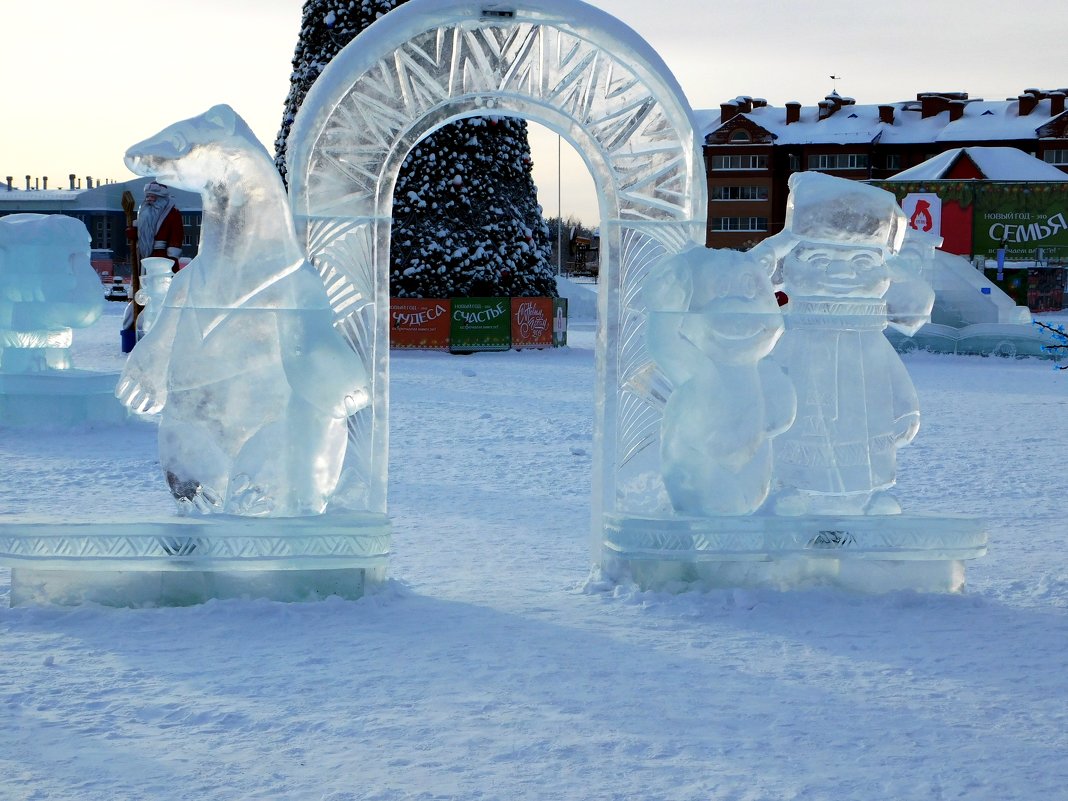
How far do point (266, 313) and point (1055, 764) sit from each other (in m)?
3.19

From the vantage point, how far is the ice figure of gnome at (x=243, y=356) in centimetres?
509

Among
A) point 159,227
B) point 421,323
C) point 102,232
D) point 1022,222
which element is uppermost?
point 102,232

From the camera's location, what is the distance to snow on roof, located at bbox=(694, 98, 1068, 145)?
153ft

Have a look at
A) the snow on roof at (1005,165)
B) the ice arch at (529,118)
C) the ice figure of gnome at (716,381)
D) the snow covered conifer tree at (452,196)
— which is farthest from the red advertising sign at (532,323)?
the snow on roof at (1005,165)

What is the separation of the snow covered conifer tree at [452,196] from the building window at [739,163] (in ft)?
109

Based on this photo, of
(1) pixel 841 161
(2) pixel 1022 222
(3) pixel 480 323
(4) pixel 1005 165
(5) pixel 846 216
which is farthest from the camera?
(1) pixel 841 161

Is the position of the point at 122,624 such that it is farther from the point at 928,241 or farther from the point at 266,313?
the point at 928,241

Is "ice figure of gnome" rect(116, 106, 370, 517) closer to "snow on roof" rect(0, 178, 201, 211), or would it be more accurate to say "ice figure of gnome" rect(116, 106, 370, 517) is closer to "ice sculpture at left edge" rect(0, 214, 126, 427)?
"ice sculpture at left edge" rect(0, 214, 126, 427)

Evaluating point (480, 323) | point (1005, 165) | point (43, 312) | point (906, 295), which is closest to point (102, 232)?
point (1005, 165)

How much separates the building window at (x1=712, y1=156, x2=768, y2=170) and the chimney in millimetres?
6014

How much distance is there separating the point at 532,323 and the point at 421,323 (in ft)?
5.39

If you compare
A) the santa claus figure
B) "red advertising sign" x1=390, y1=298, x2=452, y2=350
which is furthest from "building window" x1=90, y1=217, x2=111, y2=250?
the santa claus figure

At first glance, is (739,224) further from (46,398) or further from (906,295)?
(906,295)

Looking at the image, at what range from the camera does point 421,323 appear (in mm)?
17875
